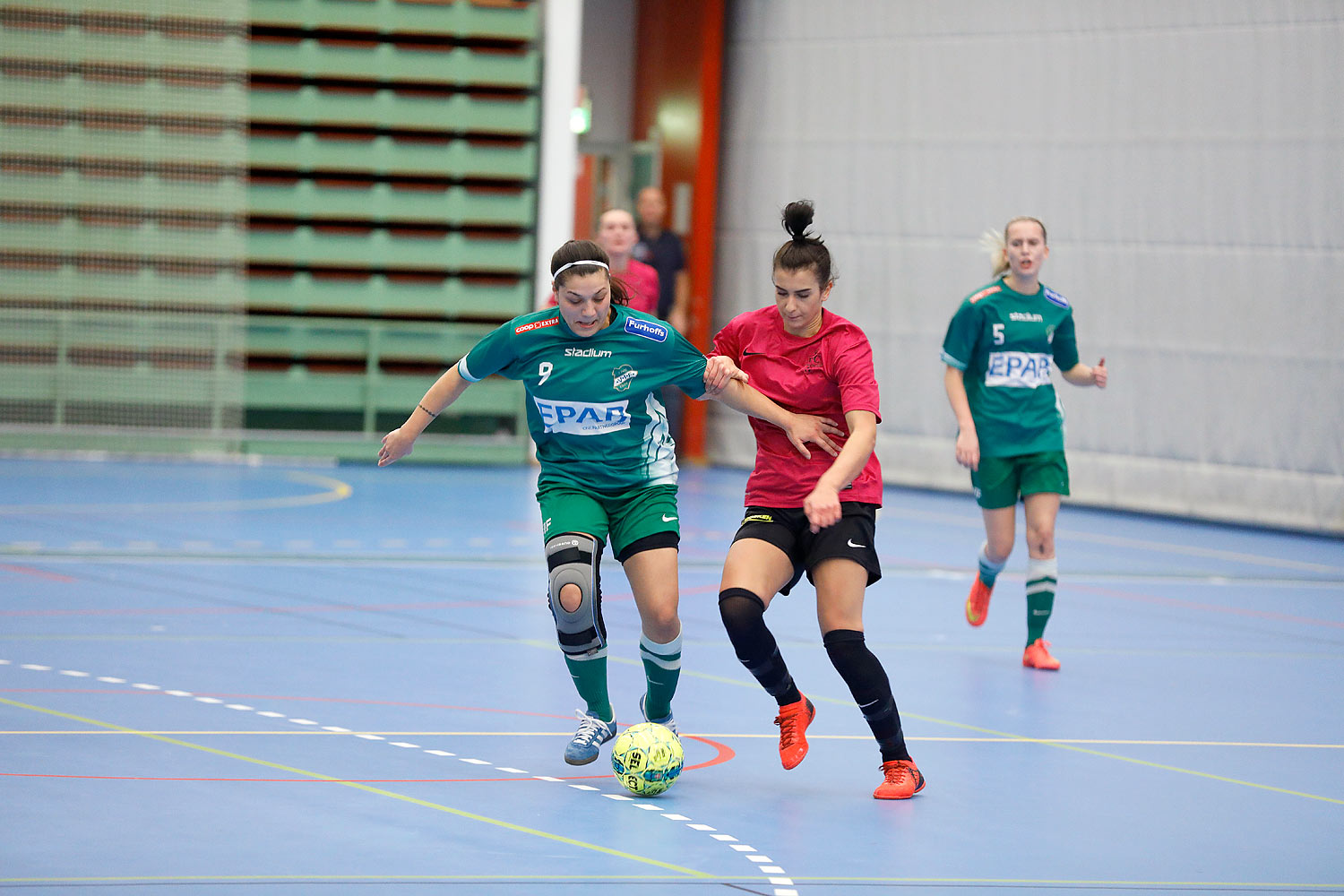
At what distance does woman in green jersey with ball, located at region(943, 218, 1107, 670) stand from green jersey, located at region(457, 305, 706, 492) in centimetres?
239

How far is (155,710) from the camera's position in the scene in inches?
211

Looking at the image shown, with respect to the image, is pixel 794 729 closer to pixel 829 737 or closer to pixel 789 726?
pixel 789 726

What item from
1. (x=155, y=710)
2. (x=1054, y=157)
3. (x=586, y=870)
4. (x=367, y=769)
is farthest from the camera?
(x=1054, y=157)

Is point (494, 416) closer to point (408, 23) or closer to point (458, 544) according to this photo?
point (408, 23)

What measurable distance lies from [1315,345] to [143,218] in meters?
10.0

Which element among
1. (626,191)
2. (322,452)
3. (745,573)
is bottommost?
(322,452)

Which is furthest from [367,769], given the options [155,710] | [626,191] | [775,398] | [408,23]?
[626,191]

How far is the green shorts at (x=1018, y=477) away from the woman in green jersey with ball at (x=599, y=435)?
2429mm

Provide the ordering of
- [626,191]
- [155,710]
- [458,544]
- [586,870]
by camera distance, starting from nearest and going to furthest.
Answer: [586,870], [155,710], [458,544], [626,191]

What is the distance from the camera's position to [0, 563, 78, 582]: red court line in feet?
26.3

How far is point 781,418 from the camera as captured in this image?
4.77 meters

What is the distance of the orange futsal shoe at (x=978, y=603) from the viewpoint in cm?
743

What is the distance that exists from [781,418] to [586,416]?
578mm

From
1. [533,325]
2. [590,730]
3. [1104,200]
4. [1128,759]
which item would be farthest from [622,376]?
[1104,200]
